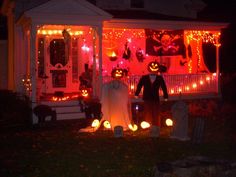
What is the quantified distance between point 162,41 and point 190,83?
7.11 ft

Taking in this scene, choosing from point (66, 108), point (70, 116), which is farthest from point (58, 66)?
point (70, 116)

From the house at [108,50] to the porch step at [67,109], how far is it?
0.75 ft

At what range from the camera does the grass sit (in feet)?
32.6

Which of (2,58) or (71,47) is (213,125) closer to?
(71,47)

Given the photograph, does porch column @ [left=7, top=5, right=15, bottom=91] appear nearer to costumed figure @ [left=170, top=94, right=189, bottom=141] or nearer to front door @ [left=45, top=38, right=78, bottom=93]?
front door @ [left=45, top=38, right=78, bottom=93]

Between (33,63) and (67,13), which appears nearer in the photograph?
(33,63)

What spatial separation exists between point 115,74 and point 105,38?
21.5 feet

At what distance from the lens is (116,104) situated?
15031 mm

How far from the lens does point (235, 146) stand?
12.4 m

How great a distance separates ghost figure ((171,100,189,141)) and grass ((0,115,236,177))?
298 millimetres

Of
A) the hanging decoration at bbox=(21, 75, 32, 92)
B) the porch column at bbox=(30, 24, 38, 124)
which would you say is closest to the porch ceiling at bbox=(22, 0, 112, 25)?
the porch column at bbox=(30, 24, 38, 124)

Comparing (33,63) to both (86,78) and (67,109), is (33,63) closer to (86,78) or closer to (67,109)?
(67,109)

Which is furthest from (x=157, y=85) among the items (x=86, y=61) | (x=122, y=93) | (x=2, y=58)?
(x=2, y=58)

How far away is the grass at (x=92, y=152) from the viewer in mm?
9922
